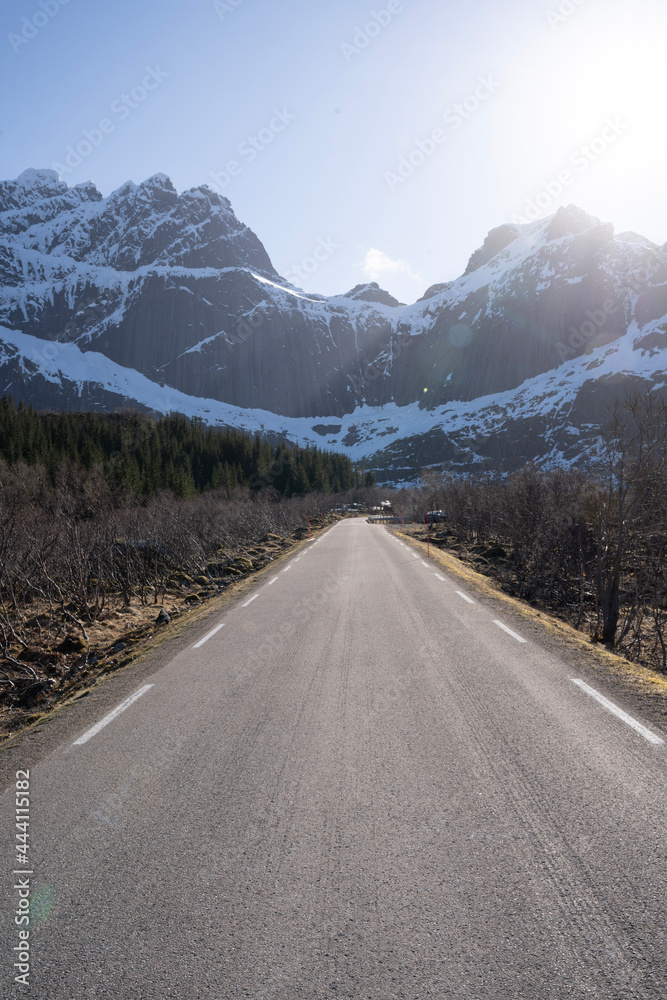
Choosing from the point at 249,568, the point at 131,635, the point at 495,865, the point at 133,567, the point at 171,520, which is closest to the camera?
the point at 495,865

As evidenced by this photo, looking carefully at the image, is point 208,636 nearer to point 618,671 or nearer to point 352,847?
point 352,847

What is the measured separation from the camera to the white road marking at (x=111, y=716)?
514 cm

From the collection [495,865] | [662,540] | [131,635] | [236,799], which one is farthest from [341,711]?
[662,540]

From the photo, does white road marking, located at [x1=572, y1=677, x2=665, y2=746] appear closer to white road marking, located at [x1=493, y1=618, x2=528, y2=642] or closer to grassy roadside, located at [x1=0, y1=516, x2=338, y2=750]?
white road marking, located at [x1=493, y1=618, x2=528, y2=642]

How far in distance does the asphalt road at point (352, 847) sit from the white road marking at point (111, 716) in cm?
6

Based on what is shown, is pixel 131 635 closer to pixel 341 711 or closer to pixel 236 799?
pixel 341 711

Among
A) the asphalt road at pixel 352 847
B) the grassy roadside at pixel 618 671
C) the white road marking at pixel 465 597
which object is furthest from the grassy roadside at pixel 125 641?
the grassy roadside at pixel 618 671

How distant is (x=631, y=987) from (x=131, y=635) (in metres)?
10.1

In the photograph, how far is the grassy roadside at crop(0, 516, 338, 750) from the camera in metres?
6.43

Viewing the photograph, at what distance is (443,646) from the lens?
7902 millimetres

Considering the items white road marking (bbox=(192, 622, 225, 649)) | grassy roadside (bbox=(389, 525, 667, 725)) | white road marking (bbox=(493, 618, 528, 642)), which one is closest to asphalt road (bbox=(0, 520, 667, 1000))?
grassy roadside (bbox=(389, 525, 667, 725))

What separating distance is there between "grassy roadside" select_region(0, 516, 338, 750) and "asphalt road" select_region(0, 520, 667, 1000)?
62.0 inches

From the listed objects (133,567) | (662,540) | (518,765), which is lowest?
(133,567)

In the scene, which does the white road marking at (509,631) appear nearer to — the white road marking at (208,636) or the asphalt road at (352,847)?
the asphalt road at (352,847)
